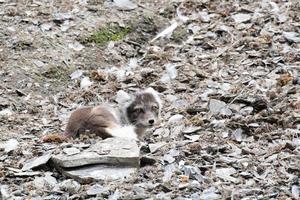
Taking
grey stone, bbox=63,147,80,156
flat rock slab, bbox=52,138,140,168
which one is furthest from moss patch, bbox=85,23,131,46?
flat rock slab, bbox=52,138,140,168

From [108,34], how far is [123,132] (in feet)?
15.0

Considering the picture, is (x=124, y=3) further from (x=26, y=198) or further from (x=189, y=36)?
(x=26, y=198)

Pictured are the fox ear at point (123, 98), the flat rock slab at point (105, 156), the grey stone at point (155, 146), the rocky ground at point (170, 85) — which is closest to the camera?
the rocky ground at point (170, 85)

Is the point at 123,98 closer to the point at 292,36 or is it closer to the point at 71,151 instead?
the point at 71,151

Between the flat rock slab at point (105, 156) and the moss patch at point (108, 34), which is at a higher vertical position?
the flat rock slab at point (105, 156)

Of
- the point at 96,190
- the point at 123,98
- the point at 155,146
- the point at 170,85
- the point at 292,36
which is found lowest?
the point at 170,85

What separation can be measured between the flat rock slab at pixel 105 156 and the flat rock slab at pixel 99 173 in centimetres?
6

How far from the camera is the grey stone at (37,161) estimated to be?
866 centimetres

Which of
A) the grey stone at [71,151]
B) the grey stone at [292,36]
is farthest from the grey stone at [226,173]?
the grey stone at [292,36]

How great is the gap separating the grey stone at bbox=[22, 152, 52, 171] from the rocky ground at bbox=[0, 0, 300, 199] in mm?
143

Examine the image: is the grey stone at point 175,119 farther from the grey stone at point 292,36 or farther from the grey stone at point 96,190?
the grey stone at point 292,36

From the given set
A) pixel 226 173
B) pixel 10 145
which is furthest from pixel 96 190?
pixel 10 145

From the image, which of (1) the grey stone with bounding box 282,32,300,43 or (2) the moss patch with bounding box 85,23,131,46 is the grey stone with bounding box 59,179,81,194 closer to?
(2) the moss patch with bounding box 85,23,131,46

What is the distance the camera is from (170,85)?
12117 millimetres
